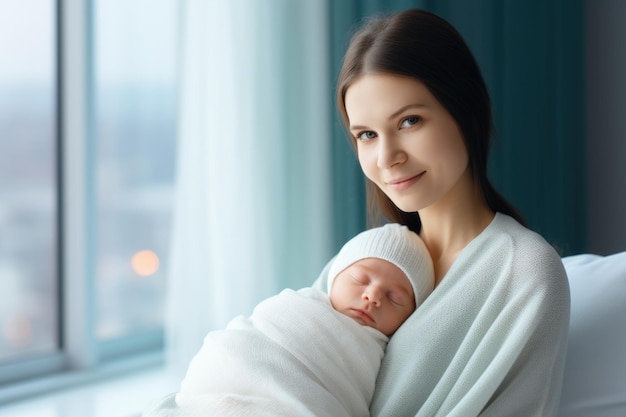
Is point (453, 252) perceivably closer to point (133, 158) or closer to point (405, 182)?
point (405, 182)

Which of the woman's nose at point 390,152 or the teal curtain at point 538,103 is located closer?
the woman's nose at point 390,152

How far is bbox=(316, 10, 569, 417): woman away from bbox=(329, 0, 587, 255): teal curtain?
153cm

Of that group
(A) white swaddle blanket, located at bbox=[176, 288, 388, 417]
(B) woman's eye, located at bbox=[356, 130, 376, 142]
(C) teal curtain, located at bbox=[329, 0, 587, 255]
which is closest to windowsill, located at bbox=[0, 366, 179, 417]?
(A) white swaddle blanket, located at bbox=[176, 288, 388, 417]

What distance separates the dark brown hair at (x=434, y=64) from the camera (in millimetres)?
1332

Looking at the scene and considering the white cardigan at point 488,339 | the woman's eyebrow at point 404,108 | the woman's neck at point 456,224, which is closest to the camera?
the white cardigan at point 488,339

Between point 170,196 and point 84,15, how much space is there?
0.61 metres

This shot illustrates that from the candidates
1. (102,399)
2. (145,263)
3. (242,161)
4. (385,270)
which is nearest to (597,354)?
(385,270)

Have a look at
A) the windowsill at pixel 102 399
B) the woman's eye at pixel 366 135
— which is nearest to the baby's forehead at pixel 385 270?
the woman's eye at pixel 366 135

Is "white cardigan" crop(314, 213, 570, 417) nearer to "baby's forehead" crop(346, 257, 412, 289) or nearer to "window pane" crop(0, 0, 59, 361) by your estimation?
"baby's forehead" crop(346, 257, 412, 289)

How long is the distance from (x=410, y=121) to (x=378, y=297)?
0.30 meters

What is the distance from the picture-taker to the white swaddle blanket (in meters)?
1.22

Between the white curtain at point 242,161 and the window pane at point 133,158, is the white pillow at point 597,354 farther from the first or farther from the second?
the window pane at point 133,158

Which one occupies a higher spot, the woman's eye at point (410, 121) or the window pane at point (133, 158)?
the woman's eye at point (410, 121)

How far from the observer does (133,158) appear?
96.0 inches
